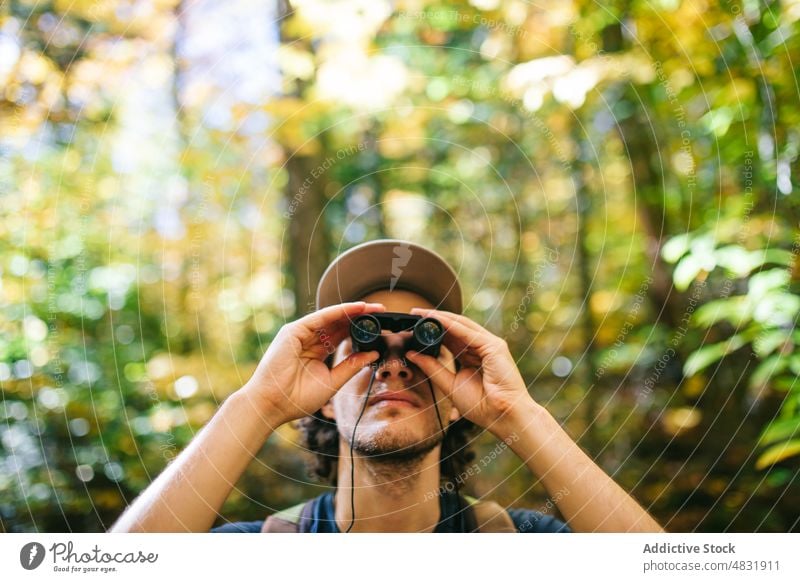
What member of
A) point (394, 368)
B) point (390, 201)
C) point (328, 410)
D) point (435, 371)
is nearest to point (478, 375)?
point (435, 371)

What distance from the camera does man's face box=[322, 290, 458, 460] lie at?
172 centimetres

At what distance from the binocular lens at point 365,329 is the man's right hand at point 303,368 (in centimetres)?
2

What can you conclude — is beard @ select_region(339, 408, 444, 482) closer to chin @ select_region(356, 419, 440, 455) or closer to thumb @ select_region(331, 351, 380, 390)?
chin @ select_region(356, 419, 440, 455)

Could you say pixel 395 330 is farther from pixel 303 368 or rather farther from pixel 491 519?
pixel 491 519

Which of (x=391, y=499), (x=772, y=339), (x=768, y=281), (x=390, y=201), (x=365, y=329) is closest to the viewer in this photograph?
(x=365, y=329)

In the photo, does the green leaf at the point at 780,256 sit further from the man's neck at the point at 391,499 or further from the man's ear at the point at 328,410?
the man's ear at the point at 328,410

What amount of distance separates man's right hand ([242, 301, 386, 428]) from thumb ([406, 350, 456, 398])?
11 cm

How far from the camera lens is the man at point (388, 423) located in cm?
161

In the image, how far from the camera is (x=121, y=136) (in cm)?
396

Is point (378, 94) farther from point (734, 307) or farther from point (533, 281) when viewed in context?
point (533, 281)

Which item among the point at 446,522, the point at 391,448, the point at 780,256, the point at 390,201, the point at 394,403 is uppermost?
the point at 390,201

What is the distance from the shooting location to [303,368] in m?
1.73

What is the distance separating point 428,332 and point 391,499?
1.61 ft
